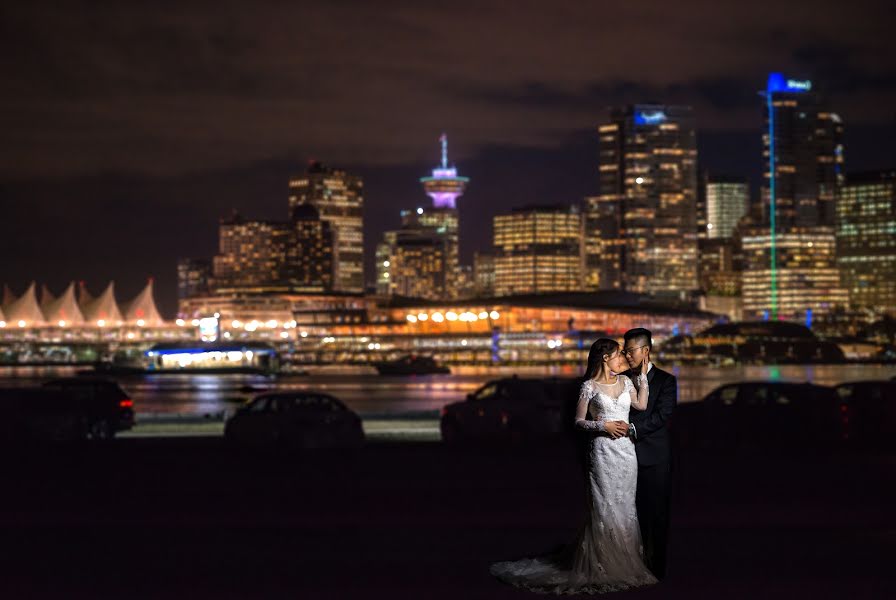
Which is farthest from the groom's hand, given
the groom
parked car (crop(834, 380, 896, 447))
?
parked car (crop(834, 380, 896, 447))

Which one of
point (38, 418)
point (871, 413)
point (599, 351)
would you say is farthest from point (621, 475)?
point (38, 418)

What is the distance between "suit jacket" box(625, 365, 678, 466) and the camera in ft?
39.2

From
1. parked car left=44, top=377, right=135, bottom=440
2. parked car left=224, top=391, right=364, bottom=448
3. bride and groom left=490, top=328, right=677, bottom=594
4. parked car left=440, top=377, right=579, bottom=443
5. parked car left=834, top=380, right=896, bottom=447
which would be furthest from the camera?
parked car left=44, top=377, right=135, bottom=440

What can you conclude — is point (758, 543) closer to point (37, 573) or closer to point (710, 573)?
point (710, 573)

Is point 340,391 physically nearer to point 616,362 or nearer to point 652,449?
point 652,449

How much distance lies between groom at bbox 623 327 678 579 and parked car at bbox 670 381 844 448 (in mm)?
18186

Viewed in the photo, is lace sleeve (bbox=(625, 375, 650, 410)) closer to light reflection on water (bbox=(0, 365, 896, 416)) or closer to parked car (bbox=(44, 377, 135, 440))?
parked car (bbox=(44, 377, 135, 440))

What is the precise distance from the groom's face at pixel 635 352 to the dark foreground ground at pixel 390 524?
1978 millimetres

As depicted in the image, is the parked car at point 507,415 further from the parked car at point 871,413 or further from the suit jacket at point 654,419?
the suit jacket at point 654,419

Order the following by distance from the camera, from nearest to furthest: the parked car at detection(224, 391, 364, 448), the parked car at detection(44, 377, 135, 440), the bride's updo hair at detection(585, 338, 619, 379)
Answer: the bride's updo hair at detection(585, 338, 619, 379) → the parked car at detection(224, 391, 364, 448) → the parked car at detection(44, 377, 135, 440)

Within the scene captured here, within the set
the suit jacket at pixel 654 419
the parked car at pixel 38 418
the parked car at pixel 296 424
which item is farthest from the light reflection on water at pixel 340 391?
the suit jacket at pixel 654 419

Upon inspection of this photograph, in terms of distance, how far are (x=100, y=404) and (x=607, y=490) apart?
2722 cm

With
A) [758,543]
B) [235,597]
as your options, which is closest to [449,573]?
[235,597]

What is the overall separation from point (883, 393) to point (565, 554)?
22569mm
